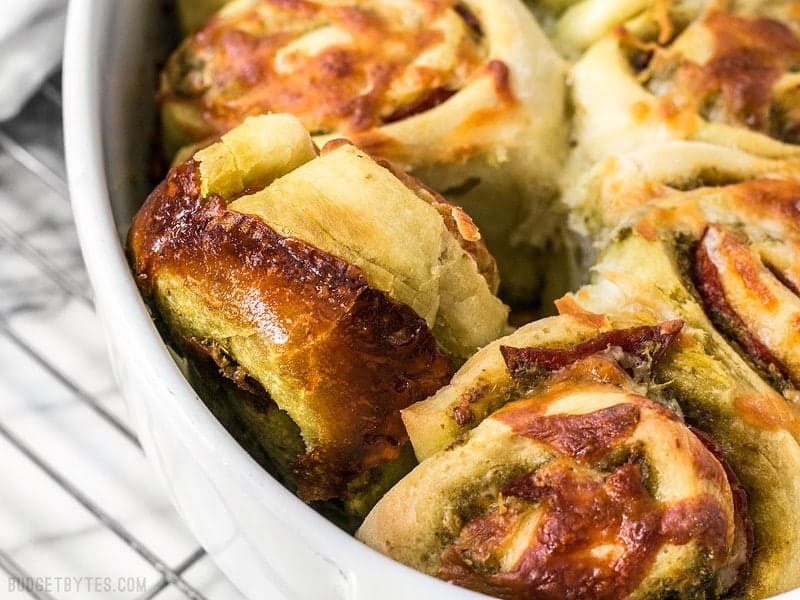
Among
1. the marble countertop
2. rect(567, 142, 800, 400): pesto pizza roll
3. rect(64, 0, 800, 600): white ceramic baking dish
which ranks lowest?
the marble countertop

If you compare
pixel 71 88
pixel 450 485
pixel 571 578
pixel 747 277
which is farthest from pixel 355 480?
pixel 71 88

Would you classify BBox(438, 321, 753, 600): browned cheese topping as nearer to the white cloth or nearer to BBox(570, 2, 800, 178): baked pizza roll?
BBox(570, 2, 800, 178): baked pizza roll

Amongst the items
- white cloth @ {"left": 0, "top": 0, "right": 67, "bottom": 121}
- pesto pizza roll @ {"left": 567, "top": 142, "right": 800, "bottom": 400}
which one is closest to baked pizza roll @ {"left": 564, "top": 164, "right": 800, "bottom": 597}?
pesto pizza roll @ {"left": 567, "top": 142, "right": 800, "bottom": 400}

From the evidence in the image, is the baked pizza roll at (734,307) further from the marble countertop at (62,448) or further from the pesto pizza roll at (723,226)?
the marble countertop at (62,448)

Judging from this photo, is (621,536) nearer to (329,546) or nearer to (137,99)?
(329,546)

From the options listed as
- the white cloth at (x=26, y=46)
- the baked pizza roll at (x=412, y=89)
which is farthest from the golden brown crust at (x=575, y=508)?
the white cloth at (x=26, y=46)
